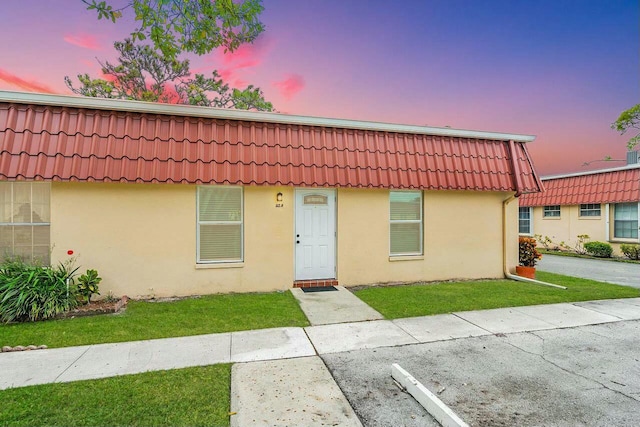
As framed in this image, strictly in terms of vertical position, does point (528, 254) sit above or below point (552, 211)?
below

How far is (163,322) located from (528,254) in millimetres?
9631

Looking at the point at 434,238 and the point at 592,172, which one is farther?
the point at 592,172

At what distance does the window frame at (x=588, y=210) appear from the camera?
50.0ft

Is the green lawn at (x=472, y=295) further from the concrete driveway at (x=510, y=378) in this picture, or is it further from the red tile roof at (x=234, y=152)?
the red tile roof at (x=234, y=152)

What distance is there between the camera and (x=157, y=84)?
17484mm

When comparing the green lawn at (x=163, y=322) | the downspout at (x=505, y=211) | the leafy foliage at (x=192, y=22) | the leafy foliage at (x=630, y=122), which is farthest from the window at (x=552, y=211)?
the leafy foliage at (x=192, y=22)

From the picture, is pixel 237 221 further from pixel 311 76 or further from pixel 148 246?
pixel 311 76

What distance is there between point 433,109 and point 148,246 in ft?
38.8

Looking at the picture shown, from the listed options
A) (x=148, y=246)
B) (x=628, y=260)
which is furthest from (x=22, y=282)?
(x=628, y=260)

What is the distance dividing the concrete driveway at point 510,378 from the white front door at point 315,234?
12.2 ft

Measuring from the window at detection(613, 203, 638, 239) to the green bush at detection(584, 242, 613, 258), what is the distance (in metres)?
0.86

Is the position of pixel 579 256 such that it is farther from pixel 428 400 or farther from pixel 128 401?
pixel 128 401

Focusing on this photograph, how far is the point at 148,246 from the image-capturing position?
6.69m

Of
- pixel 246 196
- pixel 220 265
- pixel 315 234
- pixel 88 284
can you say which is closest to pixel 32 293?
pixel 88 284
